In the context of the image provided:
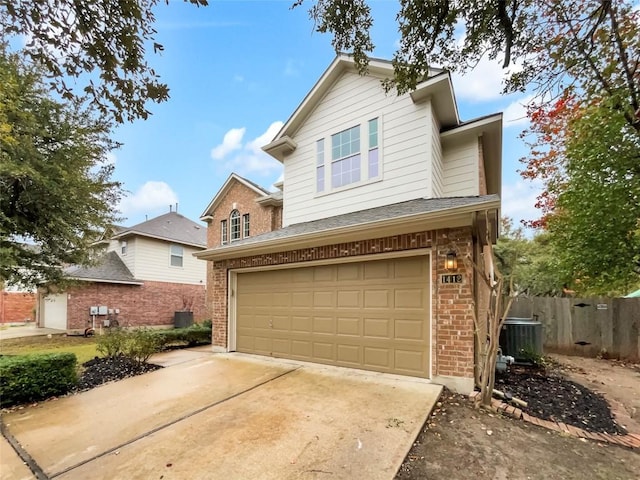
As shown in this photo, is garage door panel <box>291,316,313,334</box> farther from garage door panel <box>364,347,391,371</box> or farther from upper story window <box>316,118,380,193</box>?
upper story window <box>316,118,380,193</box>

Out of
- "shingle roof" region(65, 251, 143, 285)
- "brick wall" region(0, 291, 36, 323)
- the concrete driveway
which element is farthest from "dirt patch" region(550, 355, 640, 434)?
"brick wall" region(0, 291, 36, 323)

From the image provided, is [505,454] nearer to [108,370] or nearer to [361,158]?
[361,158]

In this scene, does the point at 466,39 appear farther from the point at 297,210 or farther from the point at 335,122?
the point at 297,210

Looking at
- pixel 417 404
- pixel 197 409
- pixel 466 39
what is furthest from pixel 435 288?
pixel 197 409

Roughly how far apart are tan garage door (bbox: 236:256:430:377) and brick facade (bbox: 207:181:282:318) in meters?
6.44

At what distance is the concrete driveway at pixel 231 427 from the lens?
317 centimetres

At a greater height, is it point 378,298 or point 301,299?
point 378,298

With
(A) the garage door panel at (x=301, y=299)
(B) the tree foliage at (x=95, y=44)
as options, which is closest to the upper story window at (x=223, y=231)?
(A) the garage door panel at (x=301, y=299)

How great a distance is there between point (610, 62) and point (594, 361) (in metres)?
7.10

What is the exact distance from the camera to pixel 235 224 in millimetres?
16016

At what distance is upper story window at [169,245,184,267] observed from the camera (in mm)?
18938

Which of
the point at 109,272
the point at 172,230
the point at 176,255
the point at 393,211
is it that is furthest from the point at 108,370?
the point at 172,230

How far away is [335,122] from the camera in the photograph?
902 cm

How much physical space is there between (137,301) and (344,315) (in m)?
15.0
